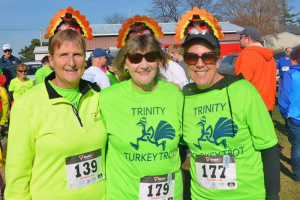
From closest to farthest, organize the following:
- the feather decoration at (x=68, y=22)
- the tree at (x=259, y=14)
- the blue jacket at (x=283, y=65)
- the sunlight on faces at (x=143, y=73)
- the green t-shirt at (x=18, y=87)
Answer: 1. the sunlight on faces at (x=143, y=73)
2. the feather decoration at (x=68, y=22)
3. the green t-shirt at (x=18, y=87)
4. the blue jacket at (x=283, y=65)
5. the tree at (x=259, y=14)

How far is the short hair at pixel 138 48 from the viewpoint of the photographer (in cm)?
243

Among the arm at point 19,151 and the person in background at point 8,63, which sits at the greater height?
the person in background at point 8,63

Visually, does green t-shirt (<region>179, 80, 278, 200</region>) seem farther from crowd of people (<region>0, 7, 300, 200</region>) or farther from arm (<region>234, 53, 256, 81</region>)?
arm (<region>234, 53, 256, 81</region>)

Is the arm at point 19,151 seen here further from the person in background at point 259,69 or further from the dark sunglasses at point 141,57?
the person in background at point 259,69

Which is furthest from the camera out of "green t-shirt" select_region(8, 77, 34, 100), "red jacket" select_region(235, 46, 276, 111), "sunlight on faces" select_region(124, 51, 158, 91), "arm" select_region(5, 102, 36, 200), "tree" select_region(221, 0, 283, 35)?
"tree" select_region(221, 0, 283, 35)

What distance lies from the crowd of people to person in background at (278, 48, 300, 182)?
Answer: 113 inches

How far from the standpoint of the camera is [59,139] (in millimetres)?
1997

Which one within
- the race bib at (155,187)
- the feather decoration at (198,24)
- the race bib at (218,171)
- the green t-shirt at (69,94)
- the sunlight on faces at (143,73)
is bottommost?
the race bib at (155,187)

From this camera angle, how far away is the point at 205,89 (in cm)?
222

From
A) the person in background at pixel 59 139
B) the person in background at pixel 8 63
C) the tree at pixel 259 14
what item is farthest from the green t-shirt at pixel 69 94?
the tree at pixel 259 14

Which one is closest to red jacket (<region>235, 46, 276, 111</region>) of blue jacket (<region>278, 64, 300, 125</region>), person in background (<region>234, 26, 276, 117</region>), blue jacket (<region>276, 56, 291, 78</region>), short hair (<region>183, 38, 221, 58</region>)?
person in background (<region>234, 26, 276, 117</region>)

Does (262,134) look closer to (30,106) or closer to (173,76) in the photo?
(30,106)

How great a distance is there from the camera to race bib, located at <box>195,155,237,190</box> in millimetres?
2111

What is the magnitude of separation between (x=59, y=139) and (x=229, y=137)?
1.25m
